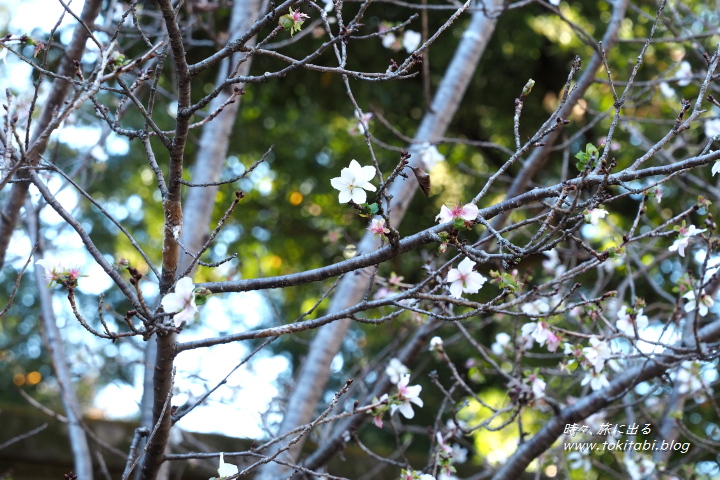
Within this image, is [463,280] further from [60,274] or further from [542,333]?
[60,274]

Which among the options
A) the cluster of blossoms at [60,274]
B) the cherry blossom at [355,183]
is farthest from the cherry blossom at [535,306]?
Result: the cluster of blossoms at [60,274]

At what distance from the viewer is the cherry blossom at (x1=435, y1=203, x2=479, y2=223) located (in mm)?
1138

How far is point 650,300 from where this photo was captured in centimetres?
440

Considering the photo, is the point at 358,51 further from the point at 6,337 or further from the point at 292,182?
the point at 6,337

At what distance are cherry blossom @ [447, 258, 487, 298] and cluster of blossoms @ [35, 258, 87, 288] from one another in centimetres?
72

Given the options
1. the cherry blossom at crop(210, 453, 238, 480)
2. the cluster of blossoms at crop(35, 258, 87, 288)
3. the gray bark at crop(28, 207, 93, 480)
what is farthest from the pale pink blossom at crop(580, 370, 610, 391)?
the gray bark at crop(28, 207, 93, 480)

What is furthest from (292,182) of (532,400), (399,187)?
(532,400)

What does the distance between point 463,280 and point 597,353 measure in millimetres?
647

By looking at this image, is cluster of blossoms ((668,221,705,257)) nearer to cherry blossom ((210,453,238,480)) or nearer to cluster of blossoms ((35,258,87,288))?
cherry blossom ((210,453,238,480))

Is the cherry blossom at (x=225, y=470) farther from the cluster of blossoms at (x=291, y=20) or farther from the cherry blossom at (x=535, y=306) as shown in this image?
the cherry blossom at (x=535, y=306)

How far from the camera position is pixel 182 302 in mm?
1118

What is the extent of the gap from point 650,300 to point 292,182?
2.73 m

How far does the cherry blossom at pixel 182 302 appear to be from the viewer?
1101mm

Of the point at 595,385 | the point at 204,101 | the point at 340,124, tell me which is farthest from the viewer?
the point at 340,124
